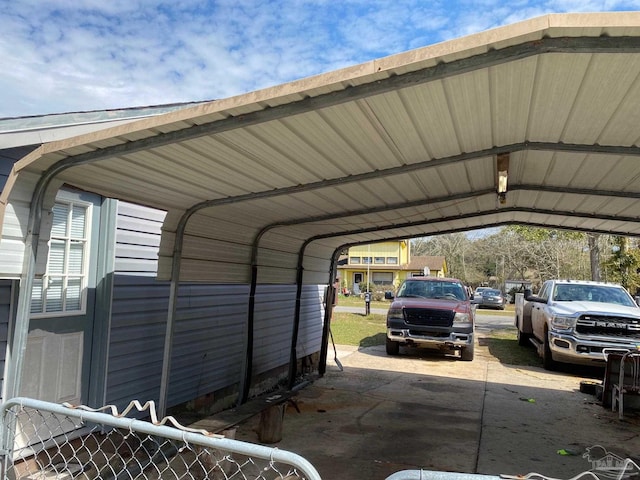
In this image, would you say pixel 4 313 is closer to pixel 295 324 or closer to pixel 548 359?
pixel 295 324

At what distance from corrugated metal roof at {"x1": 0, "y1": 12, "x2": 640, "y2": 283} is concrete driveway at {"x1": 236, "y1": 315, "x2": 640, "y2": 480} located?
242 cm

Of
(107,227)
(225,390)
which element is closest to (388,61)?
(107,227)

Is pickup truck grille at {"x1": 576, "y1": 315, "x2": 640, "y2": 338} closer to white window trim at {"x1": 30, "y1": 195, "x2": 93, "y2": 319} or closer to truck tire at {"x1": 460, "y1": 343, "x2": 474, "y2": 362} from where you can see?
truck tire at {"x1": 460, "y1": 343, "x2": 474, "y2": 362}

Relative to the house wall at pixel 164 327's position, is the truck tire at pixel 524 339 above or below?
below

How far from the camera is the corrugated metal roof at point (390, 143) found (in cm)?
276

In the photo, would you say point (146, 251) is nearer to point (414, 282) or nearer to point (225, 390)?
point (225, 390)

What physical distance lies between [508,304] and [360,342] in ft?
87.5

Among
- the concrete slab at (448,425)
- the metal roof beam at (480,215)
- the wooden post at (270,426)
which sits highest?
the metal roof beam at (480,215)

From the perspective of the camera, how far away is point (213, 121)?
126 inches

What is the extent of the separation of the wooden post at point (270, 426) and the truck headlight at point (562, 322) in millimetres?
6722

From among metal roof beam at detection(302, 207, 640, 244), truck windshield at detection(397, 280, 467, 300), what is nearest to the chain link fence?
metal roof beam at detection(302, 207, 640, 244)

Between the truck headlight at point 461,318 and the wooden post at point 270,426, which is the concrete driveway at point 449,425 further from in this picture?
the truck headlight at point 461,318

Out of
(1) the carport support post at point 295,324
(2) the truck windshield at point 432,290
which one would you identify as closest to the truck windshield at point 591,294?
(2) the truck windshield at point 432,290

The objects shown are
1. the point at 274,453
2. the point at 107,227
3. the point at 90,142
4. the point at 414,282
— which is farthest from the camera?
the point at 414,282
